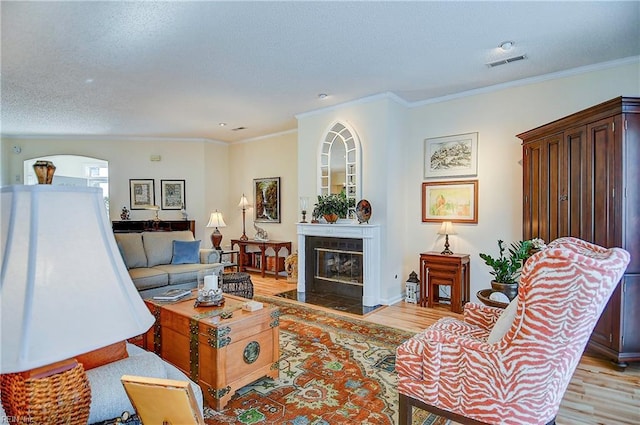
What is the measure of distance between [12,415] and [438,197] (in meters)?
4.73

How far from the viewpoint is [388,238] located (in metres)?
4.71

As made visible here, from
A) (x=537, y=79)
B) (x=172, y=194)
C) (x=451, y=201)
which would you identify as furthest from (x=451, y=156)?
(x=172, y=194)

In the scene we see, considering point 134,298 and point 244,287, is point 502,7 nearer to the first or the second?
point 134,298

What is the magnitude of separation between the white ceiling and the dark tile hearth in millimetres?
2822

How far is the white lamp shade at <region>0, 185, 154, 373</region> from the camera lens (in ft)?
2.34

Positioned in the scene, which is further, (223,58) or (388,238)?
Answer: (388,238)

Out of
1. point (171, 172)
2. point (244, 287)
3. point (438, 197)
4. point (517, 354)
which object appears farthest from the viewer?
point (171, 172)

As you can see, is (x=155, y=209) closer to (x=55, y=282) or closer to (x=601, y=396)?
(x=55, y=282)

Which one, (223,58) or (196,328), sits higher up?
(223,58)

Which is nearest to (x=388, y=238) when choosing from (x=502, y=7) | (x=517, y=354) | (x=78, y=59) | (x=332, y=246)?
(x=332, y=246)

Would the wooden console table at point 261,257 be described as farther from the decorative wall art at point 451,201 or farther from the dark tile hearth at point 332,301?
the decorative wall art at point 451,201

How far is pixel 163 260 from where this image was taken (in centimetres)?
503

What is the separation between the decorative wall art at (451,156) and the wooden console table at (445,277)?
1132 mm

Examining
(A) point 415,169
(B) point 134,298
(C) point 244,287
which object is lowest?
(C) point 244,287
